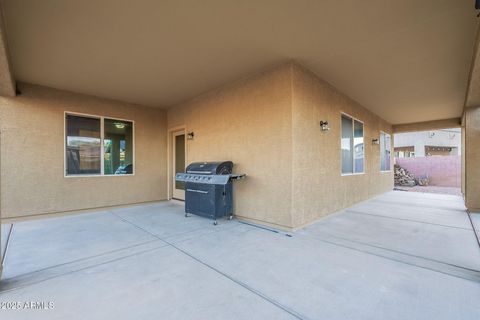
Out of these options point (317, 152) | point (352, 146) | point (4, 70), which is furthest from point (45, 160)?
point (352, 146)

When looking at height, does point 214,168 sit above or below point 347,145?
below

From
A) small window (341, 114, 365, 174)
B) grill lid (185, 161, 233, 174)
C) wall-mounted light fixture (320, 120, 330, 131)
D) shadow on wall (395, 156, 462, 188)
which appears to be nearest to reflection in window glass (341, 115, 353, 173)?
small window (341, 114, 365, 174)

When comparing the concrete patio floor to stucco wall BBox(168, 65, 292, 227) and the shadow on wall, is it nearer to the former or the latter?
stucco wall BBox(168, 65, 292, 227)

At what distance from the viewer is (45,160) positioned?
4.90 metres

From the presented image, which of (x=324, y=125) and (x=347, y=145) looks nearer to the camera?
(x=324, y=125)

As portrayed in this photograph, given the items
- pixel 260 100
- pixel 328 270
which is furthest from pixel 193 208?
pixel 328 270

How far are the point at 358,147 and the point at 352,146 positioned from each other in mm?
506

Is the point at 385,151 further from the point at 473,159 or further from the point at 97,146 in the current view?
the point at 97,146

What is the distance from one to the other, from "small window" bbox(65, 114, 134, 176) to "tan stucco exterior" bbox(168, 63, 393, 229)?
7.04 ft

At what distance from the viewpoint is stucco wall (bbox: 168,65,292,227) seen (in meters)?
3.89

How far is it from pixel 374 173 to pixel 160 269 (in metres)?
7.44

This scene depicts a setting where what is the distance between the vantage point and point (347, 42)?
329cm

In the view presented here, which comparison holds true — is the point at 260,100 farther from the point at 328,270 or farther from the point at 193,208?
the point at 328,270

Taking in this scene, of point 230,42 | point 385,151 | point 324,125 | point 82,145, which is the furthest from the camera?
point 385,151
